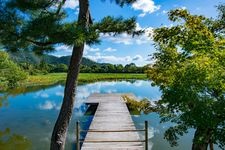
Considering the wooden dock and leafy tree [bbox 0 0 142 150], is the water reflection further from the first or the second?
leafy tree [bbox 0 0 142 150]

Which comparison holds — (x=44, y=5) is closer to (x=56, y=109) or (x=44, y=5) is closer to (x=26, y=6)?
(x=26, y=6)

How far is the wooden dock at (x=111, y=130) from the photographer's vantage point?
9.85 metres

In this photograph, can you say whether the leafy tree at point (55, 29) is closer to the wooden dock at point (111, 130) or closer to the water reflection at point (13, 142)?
the wooden dock at point (111, 130)

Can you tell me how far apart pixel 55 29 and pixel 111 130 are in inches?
261

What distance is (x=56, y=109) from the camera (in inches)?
899

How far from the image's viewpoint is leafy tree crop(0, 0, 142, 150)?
5.23 metres

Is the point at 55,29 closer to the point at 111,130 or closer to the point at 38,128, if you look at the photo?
the point at 111,130

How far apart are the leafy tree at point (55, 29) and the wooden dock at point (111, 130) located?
3.00 meters

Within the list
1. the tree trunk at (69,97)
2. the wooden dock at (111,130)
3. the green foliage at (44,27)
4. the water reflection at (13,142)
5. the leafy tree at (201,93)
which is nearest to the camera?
the leafy tree at (201,93)

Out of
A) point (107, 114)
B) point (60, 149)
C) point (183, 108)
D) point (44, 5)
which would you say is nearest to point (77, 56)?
point (44, 5)

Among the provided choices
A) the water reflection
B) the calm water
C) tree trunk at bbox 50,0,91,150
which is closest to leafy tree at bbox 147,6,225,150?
tree trunk at bbox 50,0,91,150

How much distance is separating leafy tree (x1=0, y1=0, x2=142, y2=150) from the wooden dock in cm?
300

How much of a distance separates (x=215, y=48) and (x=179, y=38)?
2.23 m

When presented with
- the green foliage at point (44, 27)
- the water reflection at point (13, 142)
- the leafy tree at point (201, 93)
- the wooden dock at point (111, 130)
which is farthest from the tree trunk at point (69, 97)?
the water reflection at point (13, 142)
